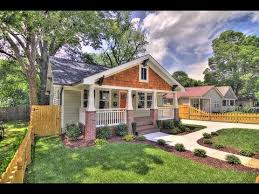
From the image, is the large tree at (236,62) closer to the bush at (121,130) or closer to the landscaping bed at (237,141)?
the landscaping bed at (237,141)

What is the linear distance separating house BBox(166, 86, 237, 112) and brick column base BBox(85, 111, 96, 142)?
54.5 ft

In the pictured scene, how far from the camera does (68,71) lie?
10328 mm

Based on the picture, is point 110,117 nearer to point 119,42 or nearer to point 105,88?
point 105,88

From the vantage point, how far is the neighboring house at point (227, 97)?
2615cm

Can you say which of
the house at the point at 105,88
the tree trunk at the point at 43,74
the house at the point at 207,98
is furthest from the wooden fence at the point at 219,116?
the tree trunk at the point at 43,74

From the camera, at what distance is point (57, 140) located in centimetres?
850

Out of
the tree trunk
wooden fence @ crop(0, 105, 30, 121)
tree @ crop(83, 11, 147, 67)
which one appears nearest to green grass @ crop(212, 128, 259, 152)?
tree @ crop(83, 11, 147, 67)

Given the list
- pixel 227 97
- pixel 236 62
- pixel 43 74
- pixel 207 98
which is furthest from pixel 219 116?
pixel 43 74

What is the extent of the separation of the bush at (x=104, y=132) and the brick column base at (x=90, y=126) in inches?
10.5

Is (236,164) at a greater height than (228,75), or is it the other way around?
(228,75)

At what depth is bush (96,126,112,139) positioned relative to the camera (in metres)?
8.73
